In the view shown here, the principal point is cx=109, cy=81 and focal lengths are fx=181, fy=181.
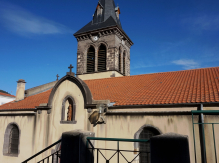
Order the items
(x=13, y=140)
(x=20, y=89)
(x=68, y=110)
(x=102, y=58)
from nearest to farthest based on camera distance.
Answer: (x=68, y=110) → (x=13, y=140) → (x=20, y=89) → (x=102, y=58)

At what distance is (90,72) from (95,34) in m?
4.42

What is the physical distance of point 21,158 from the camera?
40.7 feet

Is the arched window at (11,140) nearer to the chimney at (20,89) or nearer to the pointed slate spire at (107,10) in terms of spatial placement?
the chimney at (20,89)

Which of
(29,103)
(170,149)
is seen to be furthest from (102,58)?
(170,149)

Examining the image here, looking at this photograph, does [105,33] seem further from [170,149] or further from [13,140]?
[170,149]

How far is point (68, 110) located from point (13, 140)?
19.0 feet

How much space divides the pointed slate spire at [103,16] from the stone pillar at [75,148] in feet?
56.4

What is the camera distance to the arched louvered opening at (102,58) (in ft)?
63.9

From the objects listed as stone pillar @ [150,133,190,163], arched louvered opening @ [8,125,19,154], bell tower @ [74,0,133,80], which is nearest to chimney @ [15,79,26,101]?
arched louvered opening @ [8,125,19,154]

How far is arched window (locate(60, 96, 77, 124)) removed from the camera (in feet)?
36.5

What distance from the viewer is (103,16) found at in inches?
857

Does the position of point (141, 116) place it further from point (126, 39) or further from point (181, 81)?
point (126, 39)

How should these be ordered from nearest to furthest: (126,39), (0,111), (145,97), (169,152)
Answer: (169,152), (145,97), (0,111), (126,39)

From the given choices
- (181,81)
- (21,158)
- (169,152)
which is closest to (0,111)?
(21,158)
